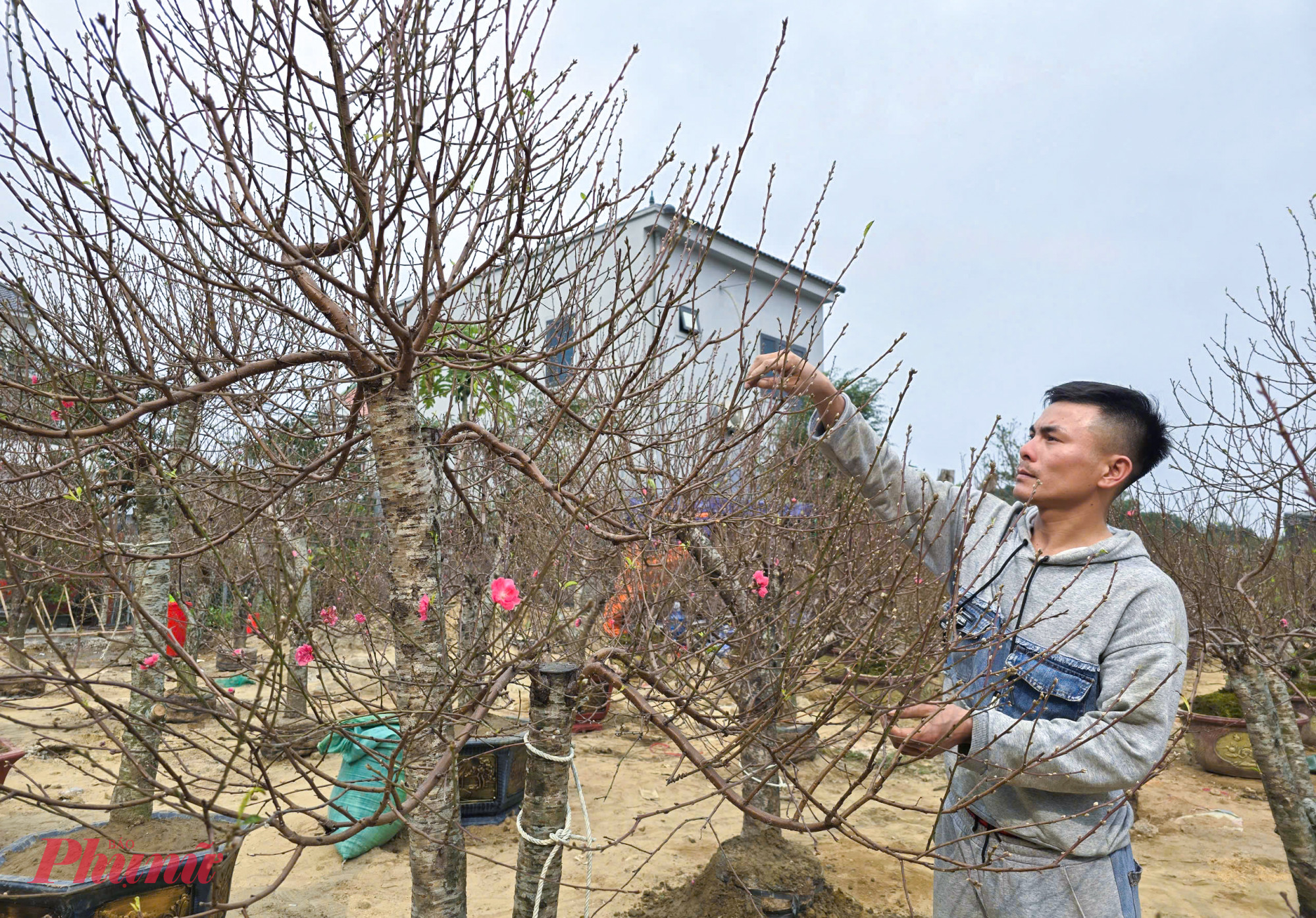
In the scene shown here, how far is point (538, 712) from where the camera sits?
205 centimetres

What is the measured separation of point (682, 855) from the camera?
502 cm

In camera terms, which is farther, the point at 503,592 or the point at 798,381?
the point at 503,592

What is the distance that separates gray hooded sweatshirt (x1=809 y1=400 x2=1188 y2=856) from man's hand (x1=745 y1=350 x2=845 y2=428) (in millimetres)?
61

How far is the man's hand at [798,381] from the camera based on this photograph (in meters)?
2.06

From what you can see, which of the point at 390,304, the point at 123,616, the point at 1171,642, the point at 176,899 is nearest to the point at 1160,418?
the point at 1171,642

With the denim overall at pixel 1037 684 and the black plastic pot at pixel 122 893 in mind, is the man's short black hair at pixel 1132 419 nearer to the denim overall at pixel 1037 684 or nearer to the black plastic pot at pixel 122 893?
the denim overall at pixel 1037 684

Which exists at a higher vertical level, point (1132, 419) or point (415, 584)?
point (1132, 419)

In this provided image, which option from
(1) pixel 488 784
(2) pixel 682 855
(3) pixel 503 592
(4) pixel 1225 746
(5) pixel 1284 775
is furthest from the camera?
(4) pixel 1225 746

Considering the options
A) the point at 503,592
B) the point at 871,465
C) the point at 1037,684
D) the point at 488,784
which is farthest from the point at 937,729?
the point at 488,784

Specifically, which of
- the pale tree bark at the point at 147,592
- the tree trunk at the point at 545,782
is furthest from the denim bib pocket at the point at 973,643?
the pale tree bark at the point at 147,592

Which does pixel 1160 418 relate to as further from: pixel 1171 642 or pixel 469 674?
pixel 469 674

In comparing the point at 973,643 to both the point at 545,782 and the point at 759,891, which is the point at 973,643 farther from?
the point at 759,891

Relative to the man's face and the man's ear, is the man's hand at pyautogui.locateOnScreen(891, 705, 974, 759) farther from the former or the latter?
the man's ear

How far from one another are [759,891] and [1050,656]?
2.41 m
